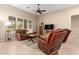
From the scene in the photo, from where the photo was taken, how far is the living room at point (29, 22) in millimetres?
2432

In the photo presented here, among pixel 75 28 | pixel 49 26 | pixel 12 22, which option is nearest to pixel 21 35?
pixel 12 22

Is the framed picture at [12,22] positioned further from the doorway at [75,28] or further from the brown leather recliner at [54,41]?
the doorway at [75,28]

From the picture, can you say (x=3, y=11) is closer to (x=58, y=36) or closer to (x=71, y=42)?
(x=58, y=36)

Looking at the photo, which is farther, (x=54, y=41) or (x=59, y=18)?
(x=54, y=41)

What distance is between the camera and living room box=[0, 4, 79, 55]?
2432 mm

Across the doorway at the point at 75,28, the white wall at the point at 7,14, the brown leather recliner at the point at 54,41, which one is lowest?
the brown leather recliner at the point at 54,41

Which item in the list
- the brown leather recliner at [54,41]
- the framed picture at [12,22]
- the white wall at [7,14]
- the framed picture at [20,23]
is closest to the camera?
the white wall at [7,14]

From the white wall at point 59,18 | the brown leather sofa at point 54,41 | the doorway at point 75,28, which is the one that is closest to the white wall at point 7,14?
the white wall at point 59,18

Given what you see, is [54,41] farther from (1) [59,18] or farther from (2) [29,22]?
(2) [29,22]

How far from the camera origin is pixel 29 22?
281 centimetres

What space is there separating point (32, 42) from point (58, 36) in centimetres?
87
